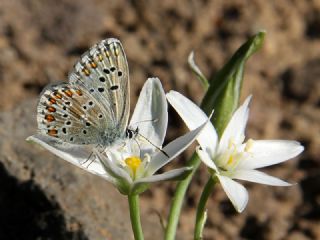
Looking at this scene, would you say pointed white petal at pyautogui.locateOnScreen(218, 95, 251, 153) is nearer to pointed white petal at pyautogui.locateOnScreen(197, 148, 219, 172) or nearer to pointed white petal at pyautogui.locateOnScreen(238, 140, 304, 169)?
pointed white petal at pyautogui.locateOnScreen(238, 140, 304, 169)

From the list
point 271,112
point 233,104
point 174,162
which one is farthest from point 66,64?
point 233,104

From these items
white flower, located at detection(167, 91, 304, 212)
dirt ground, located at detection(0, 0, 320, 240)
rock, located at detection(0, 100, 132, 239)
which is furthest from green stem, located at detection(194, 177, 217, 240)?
dirt ground, located at detection(0, 0, 320, 240)

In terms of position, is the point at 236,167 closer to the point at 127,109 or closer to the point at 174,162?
the point at 127,109

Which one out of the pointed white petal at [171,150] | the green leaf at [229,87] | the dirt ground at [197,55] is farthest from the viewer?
the dirt ground at [197,55]

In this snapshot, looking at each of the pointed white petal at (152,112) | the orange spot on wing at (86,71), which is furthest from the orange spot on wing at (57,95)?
the pointed white petal at (152,112)

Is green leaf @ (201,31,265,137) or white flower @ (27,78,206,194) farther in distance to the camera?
green leaf @ (201,31,265,137)

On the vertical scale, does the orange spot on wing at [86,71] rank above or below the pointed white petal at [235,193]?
above

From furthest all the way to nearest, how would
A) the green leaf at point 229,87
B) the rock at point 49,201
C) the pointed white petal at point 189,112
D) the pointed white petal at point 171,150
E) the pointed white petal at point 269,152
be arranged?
the rock at point 49,201, the green leaf at point 229,87, the pointed white petal at point 269,152, the pointed white petal at point 189,112, the pointed white petal at point 171,150

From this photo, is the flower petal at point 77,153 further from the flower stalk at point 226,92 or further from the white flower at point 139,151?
the flower stalk at point 226,92

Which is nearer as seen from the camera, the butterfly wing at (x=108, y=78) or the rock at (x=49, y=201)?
the butterfly wing at (x=108, y=78)
